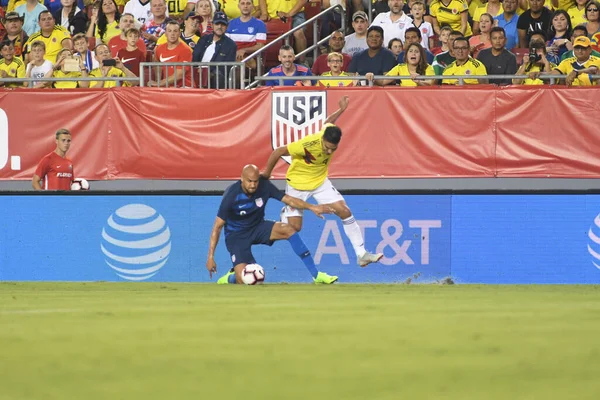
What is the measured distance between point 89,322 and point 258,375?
2.91 m

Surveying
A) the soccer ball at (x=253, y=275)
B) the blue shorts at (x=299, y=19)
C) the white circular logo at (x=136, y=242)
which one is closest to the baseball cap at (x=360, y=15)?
the blue shorts at (x=299, y=19)

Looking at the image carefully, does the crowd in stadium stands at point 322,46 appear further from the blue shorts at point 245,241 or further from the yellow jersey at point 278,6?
the blue shorts at point 245,241

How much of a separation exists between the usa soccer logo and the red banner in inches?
0.6

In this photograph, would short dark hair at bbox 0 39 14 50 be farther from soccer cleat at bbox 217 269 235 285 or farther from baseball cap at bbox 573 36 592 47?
baseball cap at bbox 573 36 592 47

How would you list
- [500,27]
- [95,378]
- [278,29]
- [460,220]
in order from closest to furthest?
[95,378], [460,220], [500,27], [278,29]

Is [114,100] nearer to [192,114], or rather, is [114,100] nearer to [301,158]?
[192,114]

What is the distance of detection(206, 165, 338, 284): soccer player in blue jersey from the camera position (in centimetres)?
1458

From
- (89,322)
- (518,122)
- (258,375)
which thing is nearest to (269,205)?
(518,122)

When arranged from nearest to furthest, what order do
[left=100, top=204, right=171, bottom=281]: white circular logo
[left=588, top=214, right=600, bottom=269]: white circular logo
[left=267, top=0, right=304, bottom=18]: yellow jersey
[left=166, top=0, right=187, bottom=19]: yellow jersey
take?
[left=588, top=214, right=600, bottom=269]: white circular logo, [left=100, top=204, right=171, bottom=281]: white circular logo, [left=267, top=0, right=304, bottom=18]: yellow jersey, [left=166, top=0, right=187, bottom=19]: yellow jersey

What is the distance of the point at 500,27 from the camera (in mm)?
18344

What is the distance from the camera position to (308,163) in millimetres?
15312

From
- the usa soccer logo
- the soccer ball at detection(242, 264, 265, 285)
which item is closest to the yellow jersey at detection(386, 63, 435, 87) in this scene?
the usa soccer logo

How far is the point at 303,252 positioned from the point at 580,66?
→ 5475 millimetres

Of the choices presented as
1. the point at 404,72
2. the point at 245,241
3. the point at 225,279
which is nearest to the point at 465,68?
the point at 404,72
